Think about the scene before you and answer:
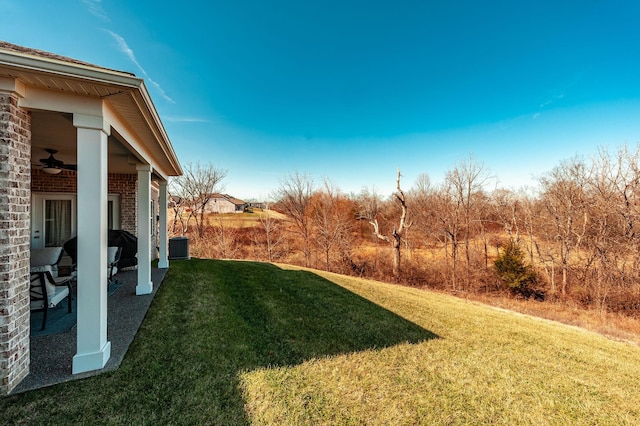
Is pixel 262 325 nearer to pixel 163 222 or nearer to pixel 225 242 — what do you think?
pixel 163 222

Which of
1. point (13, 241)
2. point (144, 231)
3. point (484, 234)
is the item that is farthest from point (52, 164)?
point (484, 234)

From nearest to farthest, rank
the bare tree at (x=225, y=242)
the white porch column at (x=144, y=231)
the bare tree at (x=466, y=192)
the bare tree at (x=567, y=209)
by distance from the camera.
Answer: the white porch column at (x=144, y=231) → the bare tree at (x=567, y=209) → the bare tree at (x=466, y=192) → the bare tree at (x=225, y=242)

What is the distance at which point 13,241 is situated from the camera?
7.86ft

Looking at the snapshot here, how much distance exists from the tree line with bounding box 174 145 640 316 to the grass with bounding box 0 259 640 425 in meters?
7.63

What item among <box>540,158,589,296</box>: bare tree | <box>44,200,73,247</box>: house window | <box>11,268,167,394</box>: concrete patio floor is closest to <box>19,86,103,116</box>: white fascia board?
<box>11,268,167,394</box>: concrete patio floor

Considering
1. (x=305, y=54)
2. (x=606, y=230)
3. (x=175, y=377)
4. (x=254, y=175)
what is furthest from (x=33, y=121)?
(x=254, y=175)

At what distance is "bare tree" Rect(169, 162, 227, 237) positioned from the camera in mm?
20406

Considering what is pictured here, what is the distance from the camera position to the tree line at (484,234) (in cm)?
1037

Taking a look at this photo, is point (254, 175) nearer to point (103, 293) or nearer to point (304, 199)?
point (304, 199)

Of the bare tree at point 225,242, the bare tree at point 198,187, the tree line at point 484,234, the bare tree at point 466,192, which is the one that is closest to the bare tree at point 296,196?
the tree line at point 484,234

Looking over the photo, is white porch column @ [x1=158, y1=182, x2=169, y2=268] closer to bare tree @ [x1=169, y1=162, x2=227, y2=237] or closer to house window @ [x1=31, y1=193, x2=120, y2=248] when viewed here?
house window @ [x1=31, y1=193, x2=120, y2=248]

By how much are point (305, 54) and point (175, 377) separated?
12.6 meters

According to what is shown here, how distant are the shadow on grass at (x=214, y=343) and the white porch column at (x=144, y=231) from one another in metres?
0.39

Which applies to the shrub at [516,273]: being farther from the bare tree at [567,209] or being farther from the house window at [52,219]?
the house window at [52,219]
